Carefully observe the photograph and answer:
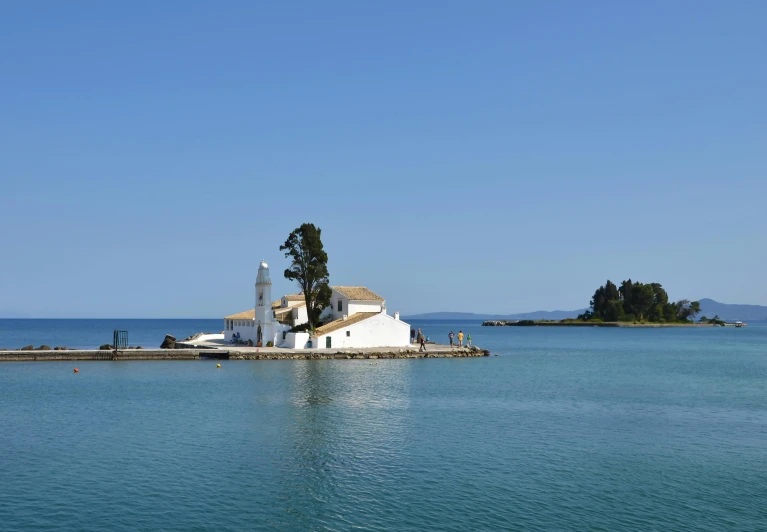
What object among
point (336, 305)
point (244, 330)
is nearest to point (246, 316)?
point (244, 330)

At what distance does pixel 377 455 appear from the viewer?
2538cm

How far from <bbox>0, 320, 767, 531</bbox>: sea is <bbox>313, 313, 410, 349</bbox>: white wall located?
19412 mm

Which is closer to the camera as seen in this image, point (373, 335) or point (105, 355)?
point (105, 355)

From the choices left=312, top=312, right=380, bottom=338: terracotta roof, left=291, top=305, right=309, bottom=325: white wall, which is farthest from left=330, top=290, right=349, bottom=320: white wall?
left=291, top=305, right=309, bottom=325: white wall

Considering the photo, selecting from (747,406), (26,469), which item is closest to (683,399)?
(747,406)

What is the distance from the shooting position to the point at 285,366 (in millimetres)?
57250

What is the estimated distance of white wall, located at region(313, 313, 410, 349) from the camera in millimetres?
67375

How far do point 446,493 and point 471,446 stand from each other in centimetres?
638

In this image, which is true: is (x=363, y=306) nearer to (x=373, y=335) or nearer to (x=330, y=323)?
(x=330, y=323)

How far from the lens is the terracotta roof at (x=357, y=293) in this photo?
7406 cm

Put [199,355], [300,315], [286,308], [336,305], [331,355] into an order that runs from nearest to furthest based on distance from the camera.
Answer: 1. [331,355]
2. [199,355]
3. [336,305]
4. [300,315]
5. [286,308]

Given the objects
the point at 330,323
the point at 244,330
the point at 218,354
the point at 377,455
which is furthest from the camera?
the point at 244,330

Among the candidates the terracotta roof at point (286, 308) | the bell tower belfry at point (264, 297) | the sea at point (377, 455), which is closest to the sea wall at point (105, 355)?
the bell tower belfry at point (264, 297)

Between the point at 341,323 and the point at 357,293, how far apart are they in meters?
6.68
